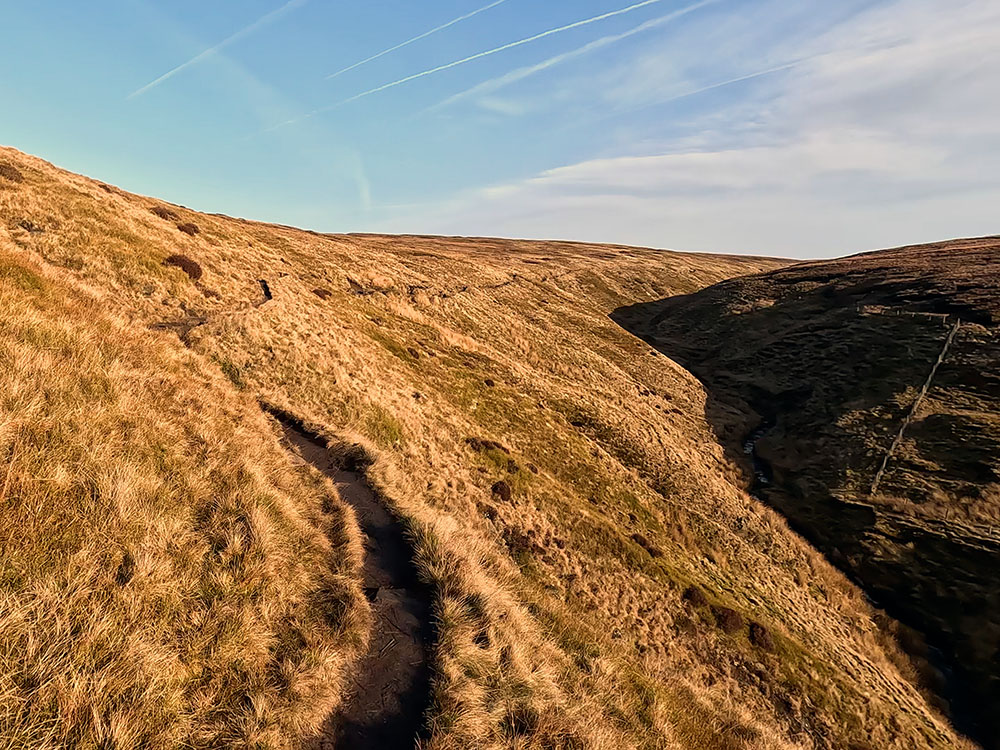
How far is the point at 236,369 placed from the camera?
1898cm

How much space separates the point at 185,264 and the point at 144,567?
2433 centimetres

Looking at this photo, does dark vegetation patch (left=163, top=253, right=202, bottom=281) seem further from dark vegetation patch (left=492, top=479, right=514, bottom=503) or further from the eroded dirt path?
dark vegetation patch (left=492, top=479, right=514, bottom=503)

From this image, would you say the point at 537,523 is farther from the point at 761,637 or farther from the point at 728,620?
the point at 761,637

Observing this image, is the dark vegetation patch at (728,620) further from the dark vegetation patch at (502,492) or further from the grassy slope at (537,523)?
the dark vegetation patch at (502,492)

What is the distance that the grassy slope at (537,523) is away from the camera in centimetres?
964

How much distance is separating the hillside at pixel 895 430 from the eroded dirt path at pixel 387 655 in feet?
99.7

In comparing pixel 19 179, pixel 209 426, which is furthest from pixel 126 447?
pixel 19 179

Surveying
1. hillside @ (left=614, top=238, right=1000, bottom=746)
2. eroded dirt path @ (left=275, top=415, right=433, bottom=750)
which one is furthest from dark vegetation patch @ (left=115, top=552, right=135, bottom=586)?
hillside @ (left=614, top=238, right=1000, bottom=746)

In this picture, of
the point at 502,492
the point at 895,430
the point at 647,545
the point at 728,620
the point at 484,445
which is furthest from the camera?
the point at 895,430

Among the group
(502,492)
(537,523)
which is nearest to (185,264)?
(502,492)

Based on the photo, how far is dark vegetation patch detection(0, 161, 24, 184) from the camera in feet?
82.0

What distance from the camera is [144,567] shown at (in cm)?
701

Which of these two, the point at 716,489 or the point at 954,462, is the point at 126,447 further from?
the point at 954,462

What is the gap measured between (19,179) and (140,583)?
31457mm
